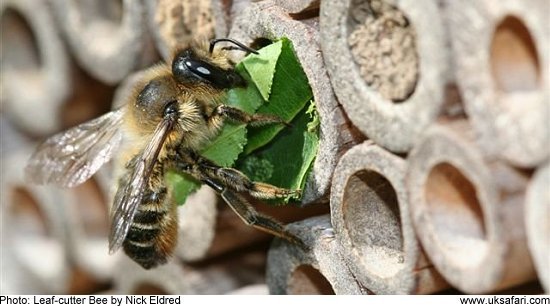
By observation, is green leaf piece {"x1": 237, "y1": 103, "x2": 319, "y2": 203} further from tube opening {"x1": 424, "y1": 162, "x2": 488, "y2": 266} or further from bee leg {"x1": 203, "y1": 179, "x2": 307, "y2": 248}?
tube opening {"x1": 424, "y1": 162, "x2": 488, "y2": 266}

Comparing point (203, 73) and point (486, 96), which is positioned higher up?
point (486, 96)

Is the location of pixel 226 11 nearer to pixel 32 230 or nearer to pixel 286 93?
pixel 286 93

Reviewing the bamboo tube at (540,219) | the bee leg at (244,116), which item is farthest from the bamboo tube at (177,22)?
the bamboo tube at (540,219)

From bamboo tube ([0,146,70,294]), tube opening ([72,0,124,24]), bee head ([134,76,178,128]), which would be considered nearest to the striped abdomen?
bee head ([134,76,178,128])

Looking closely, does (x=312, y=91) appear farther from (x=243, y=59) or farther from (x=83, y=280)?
(x=83, y=280)

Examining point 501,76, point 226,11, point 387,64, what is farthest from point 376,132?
point 226,11
